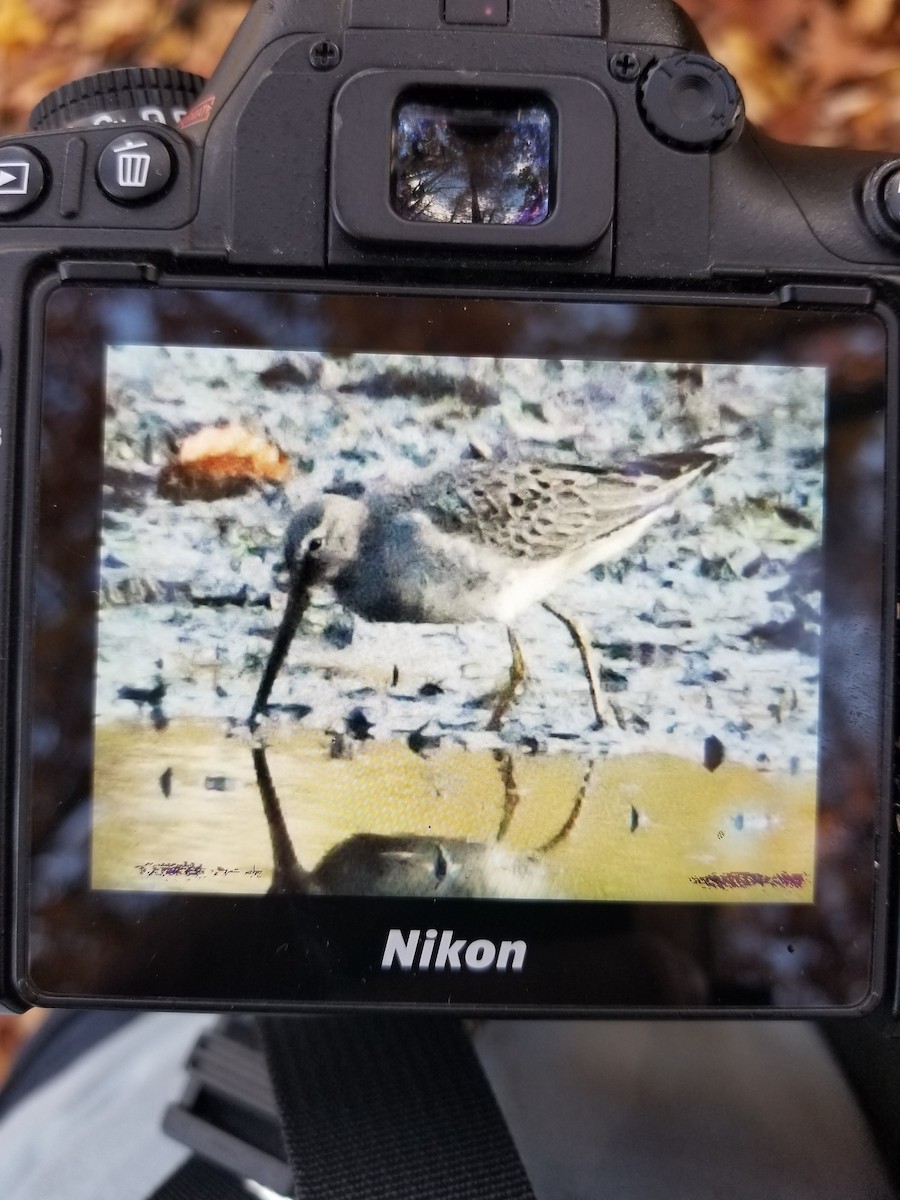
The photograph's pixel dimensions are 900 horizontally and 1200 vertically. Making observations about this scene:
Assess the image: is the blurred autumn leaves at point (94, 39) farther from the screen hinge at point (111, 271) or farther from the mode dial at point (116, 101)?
the screen hinge at point (111, 271)

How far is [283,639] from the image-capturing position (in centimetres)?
46

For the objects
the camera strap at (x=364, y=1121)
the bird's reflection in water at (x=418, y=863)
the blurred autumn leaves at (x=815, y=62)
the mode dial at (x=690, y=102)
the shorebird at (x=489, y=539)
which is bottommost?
the camera strap at (x=364, y=1121)

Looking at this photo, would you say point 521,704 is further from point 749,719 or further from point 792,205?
point 792,205

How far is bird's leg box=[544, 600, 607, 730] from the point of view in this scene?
462 mm

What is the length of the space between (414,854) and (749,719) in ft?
0.57

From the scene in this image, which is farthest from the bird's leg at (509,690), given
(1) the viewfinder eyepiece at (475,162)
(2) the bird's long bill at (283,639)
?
(1) the viewfinder eyepiece at (475,162)

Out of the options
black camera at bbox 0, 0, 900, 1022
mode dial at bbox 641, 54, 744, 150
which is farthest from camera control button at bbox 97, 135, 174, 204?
mode dial at bbox 641, 54, 744, 150

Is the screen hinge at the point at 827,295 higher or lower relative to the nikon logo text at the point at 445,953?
higher

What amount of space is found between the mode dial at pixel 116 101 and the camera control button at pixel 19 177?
0.23 feet

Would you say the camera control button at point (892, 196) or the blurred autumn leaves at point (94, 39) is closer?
the camera control button at point (892, 196)

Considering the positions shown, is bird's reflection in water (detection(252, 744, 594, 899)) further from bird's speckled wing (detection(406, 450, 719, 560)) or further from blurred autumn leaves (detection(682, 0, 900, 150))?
blurred autumn leaves (detection(682, 0, 900, 150))

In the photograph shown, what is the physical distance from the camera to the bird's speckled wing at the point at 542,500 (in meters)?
0.46

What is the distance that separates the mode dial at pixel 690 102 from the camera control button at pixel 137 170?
0.23 m

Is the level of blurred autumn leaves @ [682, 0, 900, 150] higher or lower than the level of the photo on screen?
higher
